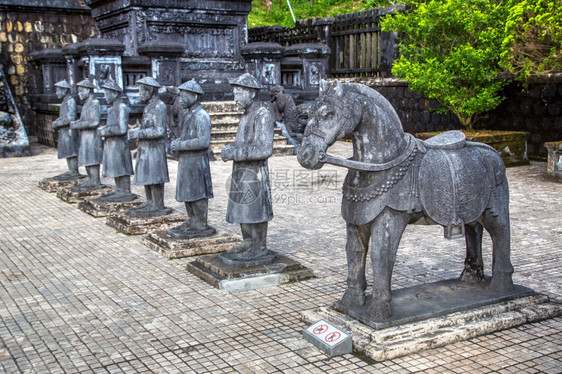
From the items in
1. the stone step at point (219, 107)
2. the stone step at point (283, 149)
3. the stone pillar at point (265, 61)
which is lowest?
the stone step at point (283, 149)

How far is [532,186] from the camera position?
1098cm

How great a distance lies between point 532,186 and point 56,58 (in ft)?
45.1

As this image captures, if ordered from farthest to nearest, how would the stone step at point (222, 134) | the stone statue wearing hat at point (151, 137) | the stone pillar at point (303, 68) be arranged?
the stone pillar at point (303, 68) → the stone step at point (222, 134) → the stone statue wearing hat at point (151, 137)

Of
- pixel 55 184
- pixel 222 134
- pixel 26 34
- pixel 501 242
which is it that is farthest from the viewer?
pixel 26 34

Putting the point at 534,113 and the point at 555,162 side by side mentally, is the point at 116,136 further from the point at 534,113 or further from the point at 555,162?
the point at 534,113

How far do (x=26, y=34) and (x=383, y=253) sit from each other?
19119 mm

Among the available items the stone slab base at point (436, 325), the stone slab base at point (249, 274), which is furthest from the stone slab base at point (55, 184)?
the stone slab base at point (436, 325)

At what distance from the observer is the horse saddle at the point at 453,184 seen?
4.89m

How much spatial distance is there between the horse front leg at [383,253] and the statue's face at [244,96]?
2.05 m

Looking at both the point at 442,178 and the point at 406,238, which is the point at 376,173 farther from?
the point at 406,238

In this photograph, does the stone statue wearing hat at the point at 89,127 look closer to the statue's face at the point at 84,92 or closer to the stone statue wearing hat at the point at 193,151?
the statue's face at the point at 84,92

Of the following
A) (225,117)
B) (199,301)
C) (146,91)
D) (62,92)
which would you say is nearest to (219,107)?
(225,117)

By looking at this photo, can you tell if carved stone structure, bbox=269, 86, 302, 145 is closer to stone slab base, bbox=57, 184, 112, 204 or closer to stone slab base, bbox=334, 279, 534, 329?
stone slab base, bbox=57, 184, 112, 204

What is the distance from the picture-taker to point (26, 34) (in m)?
21.0
